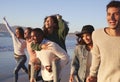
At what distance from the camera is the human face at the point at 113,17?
4.20 metres

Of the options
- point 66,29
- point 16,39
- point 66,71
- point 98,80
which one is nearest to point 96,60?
point 98,80

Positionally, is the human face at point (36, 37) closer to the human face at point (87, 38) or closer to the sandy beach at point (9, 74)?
the human face at point (87, 38)

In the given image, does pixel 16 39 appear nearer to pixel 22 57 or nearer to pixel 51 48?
pixel 22 57

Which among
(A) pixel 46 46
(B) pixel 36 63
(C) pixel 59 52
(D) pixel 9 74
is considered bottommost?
(D) pixel 9 74

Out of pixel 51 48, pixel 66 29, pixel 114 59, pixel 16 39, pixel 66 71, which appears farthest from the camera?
pixel 66 71

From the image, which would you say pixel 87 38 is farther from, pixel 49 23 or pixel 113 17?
pixel 113 17

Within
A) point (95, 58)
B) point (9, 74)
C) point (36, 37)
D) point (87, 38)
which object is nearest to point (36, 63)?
point (36, 37)

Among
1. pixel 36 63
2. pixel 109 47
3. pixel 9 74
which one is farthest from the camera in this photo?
pixel 9 74

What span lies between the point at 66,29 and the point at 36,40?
838mm

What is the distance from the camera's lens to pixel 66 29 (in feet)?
22.5

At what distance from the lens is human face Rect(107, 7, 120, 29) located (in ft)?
13.8

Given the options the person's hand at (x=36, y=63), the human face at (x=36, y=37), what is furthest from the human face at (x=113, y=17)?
the person's hand at (x=36, y=63)

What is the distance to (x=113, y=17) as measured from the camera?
4.21 metres

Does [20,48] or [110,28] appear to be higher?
[110,28]
